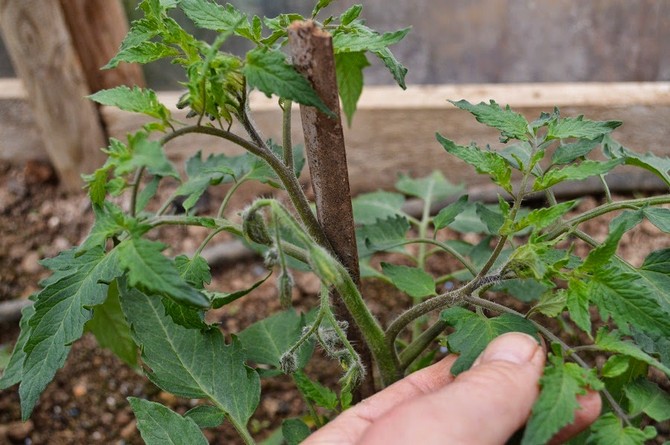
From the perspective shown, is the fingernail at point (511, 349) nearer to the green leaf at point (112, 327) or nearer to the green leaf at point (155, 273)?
the green leaf at point (155, 273)

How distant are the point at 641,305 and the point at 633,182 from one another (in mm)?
1340

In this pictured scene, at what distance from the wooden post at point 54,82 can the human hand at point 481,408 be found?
4.77ft

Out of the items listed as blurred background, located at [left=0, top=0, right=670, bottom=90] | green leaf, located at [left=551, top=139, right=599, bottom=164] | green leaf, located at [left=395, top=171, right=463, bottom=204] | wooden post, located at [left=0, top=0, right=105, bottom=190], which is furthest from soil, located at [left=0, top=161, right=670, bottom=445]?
green leaf, located at [left=551, top=139, right=599, bottom=164]

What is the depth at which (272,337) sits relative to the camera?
124 centimetres

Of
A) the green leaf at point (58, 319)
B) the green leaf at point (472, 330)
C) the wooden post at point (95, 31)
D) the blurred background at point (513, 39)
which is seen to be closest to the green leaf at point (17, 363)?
the green leaf at point (58, 319)

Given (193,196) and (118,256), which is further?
(193,196)

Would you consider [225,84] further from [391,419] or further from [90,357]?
[90,357]

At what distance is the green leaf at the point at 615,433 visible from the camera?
31.3 inches

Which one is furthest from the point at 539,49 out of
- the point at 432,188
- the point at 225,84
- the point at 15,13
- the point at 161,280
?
the point at 161,280

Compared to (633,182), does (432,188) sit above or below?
above

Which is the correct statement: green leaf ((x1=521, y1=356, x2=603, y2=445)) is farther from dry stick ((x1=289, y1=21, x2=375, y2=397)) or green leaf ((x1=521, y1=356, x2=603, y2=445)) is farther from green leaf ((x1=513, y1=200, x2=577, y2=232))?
dry stick ((x1=289, y1=21, x2=375, y2=397))

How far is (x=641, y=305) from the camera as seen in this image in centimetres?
77

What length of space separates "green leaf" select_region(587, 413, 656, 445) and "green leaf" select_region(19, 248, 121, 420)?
0.62m

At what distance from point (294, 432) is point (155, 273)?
0.47 m
